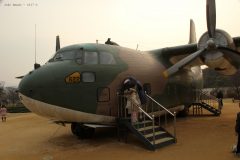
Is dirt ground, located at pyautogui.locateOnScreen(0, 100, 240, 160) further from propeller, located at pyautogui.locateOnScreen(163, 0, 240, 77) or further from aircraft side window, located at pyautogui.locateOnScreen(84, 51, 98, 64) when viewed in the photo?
aircraft side window, located at pyautogui.locateOnScreen(84, 51, 98, 64)

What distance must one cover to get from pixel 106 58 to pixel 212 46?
4315 mm

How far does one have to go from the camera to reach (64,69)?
427 inches

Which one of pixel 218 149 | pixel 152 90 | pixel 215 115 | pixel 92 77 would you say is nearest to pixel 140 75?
pixel 152 90

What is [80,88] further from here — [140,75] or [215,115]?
[215,115]

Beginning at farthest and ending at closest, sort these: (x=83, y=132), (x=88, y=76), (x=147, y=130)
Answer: (x=83, y=132), (x=147, y=130), (x=88, y=76)

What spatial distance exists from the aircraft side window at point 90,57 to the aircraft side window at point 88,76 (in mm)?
496

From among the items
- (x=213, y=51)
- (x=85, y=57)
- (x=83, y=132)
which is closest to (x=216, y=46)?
(x=213, y=51)

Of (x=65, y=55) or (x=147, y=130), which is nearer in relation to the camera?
(x=147, y=130)

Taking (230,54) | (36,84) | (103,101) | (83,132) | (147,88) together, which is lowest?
(83,132)

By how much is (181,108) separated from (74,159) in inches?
426

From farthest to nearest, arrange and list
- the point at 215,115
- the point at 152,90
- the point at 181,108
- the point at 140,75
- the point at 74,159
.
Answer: the point at 215,115 → the point at 181,108 → the point at 152,90 → the point at 140,75 → the point at 74,159

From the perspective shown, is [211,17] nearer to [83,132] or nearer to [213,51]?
[213,51]

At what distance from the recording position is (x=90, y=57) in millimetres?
11664

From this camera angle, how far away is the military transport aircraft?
10516 mm
